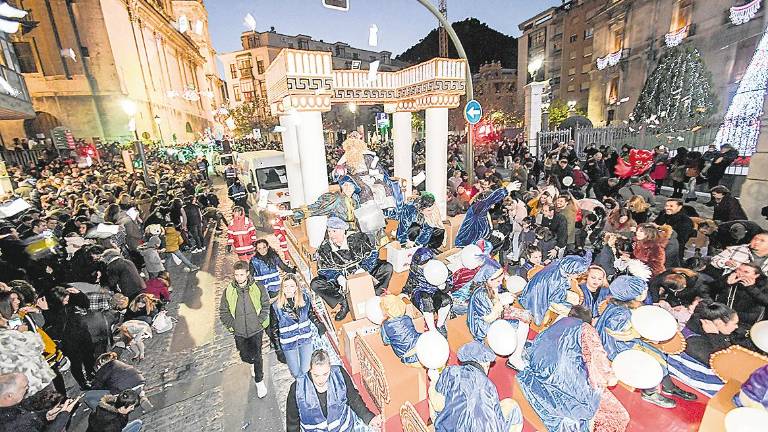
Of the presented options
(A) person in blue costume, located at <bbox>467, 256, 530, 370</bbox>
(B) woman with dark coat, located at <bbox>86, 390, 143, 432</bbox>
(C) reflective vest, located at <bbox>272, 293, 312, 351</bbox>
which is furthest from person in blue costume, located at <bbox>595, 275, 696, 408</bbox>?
(B) woman with dark coat, located at <bbox>86, 390, 143, 432</bbox>

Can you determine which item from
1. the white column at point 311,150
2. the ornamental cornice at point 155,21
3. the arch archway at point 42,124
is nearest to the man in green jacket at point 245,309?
the white column at point 311,150

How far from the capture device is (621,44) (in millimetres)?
28219

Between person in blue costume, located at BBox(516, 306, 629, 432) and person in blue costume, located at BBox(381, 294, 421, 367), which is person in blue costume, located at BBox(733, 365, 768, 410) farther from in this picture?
person in blue costume, located at BBox(381, 294, 421, 367)

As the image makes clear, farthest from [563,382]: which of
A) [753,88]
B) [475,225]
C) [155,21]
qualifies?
[155,21]

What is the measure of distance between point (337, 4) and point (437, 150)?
4.09 metres

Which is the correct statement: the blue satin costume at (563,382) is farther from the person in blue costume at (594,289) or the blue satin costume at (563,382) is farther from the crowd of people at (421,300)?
the person in blue costume at (594,289)

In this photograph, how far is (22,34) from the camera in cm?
2186

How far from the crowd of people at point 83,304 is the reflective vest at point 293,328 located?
1596 millimetres

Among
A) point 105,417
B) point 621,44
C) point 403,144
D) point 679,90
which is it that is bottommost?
point 105,417

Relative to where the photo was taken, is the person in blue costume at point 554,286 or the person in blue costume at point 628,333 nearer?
the person in blue costume at point 628,333

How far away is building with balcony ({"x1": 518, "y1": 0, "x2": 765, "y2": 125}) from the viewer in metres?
20.0

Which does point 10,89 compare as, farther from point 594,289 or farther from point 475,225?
point 594,289

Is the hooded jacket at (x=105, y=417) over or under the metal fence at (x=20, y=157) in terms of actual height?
under

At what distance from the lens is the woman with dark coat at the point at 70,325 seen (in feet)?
14.2
